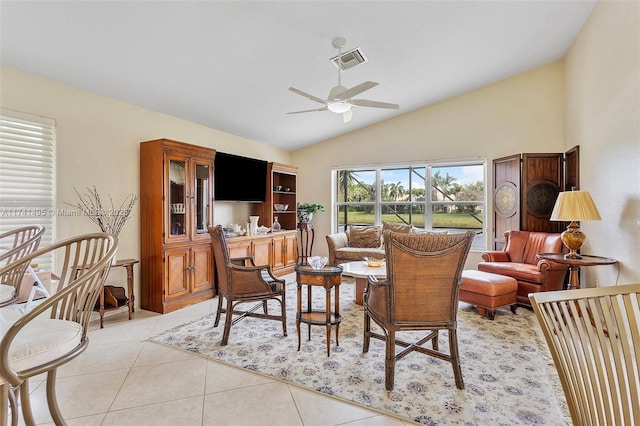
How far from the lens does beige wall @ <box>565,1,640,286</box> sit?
282cm

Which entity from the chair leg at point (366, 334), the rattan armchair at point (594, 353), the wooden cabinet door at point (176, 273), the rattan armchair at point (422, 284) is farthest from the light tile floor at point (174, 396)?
the rattan armchair at point (594, 353)

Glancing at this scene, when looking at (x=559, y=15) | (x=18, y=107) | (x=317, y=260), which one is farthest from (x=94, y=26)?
(x=559, y=15)

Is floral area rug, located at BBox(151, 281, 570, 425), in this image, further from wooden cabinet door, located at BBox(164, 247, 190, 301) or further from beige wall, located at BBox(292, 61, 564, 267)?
beige wall, located at BBox(292, 61, 564, 267)

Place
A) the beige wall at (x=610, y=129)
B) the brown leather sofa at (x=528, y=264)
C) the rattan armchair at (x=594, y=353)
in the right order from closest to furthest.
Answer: the rattan armchair at (x=594, y=353)
the beige wall at (x=610, y=129)
the brown leather sofa at (x=528, y=264)

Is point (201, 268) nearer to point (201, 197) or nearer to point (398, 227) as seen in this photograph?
point (201, 197)

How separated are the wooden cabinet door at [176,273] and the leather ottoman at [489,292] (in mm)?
3389

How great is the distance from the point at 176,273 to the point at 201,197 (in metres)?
1.04

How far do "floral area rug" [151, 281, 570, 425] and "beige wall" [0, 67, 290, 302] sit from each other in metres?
1.55

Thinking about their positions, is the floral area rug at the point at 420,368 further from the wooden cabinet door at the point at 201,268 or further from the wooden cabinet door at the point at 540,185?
the wooden cabinet door at the point at 540,185

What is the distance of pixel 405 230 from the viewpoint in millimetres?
5508

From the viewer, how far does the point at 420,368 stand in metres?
2.45

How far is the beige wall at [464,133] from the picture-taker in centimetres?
493

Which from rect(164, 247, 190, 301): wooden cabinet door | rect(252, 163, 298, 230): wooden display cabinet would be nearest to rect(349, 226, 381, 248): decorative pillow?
rect(252, 163, 298, 230): wooden display cabinet

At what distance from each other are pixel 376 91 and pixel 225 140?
2.53m
